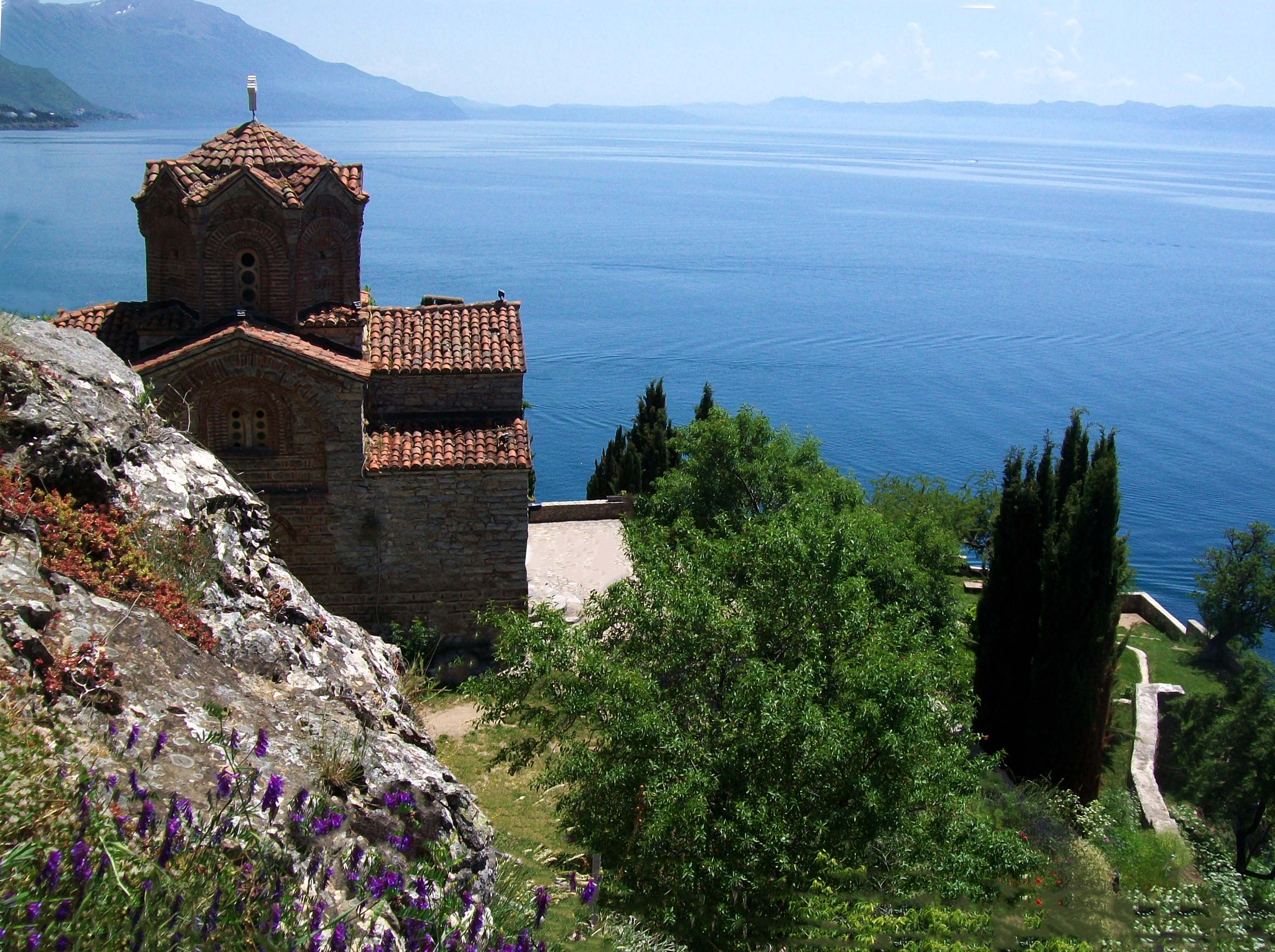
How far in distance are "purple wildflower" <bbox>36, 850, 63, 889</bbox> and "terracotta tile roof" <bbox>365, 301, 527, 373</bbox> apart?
1101cm

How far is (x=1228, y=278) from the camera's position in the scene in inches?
2864

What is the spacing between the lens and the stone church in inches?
508

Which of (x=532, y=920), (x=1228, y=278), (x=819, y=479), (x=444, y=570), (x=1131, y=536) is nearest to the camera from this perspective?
(x=532, y=920)

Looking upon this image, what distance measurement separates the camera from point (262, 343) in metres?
12.5

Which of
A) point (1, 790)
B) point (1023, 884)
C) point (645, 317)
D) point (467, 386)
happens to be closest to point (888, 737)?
point (1023, 884)

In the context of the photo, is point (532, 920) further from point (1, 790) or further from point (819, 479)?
point (819, 479)

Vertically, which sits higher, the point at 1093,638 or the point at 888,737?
the point at 888,737

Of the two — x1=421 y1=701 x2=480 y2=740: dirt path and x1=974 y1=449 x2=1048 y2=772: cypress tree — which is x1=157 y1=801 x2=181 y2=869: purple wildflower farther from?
x1=974 y1=449 x2=1048 y2=772: cypress tree

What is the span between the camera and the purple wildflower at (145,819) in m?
3.22

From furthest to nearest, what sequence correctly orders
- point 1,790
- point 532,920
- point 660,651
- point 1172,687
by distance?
point 1172,687, point 660,651, point 532,920, point 1,790

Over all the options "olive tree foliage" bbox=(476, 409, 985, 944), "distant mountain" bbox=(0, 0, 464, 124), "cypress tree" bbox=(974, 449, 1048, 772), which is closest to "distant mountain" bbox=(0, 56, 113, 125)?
"distant mountain" bbox=(0, 0, 464, 124)

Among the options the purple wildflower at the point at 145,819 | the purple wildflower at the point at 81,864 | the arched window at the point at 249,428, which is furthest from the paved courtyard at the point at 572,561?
the purple wildflower at the point at 81,864

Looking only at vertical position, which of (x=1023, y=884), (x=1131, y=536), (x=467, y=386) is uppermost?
(x=467, y=386)

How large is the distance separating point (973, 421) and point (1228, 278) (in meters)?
41.8
